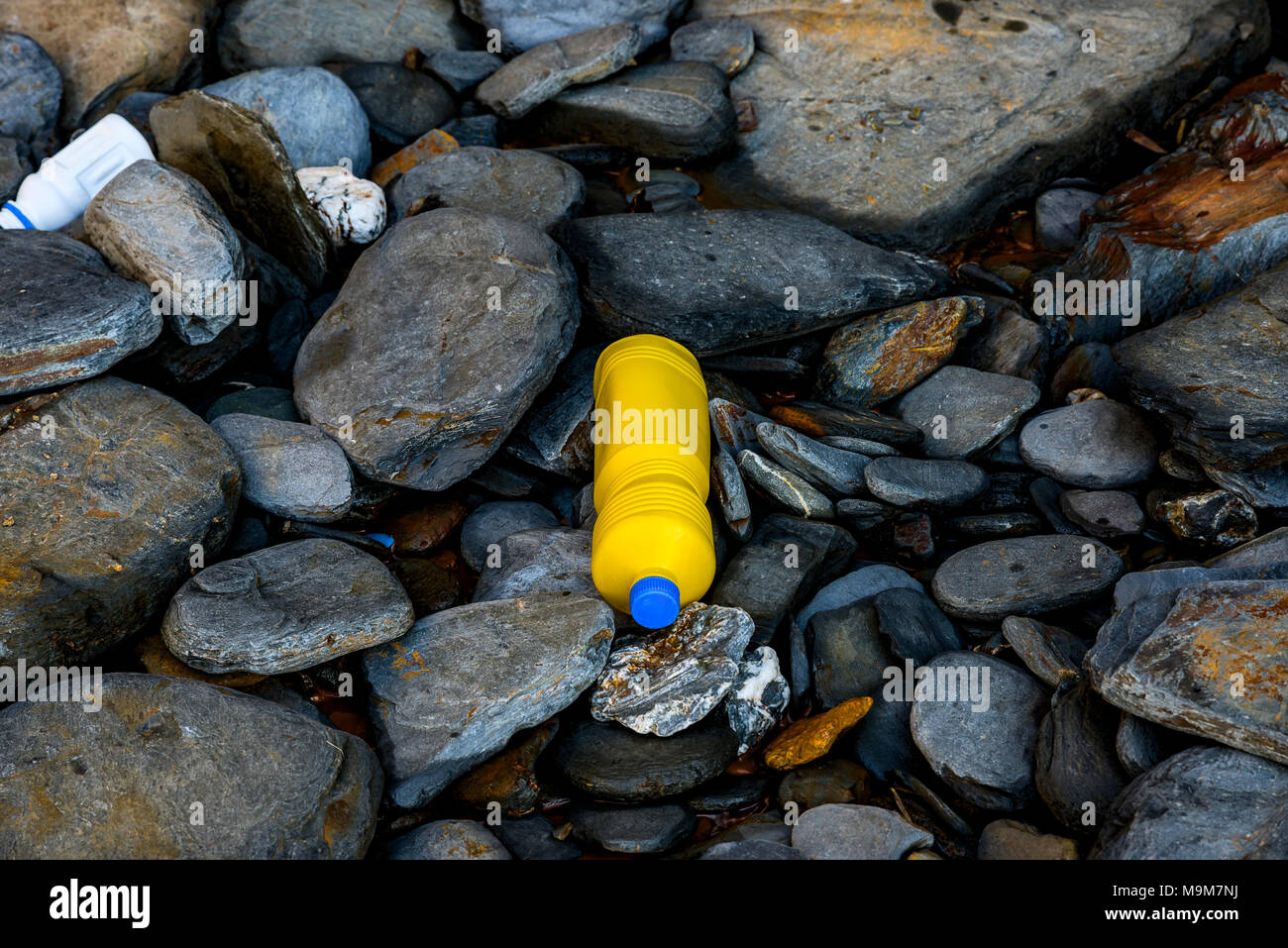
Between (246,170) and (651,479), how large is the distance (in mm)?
2514

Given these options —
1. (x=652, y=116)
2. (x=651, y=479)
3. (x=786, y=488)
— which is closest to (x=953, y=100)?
(x=652, y=116)

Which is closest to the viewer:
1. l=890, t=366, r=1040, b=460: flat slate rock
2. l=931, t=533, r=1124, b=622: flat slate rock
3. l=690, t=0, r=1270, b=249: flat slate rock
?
l=931, t=533, r=1124, b=622: flat slate rock

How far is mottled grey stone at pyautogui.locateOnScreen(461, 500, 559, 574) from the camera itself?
14.1ft

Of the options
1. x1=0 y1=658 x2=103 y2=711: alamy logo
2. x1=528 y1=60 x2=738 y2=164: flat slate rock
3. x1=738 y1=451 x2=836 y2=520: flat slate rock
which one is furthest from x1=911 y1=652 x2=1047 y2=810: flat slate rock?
x1=528 y1=60 x2=738 y2=164: flat slate rock

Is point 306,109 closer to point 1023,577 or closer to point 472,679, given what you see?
point 472,679

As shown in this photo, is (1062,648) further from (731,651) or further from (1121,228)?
(1121,228)

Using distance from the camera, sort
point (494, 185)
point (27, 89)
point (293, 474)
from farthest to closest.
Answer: point (27, 89) < point (494, 185) < point (293, 474)

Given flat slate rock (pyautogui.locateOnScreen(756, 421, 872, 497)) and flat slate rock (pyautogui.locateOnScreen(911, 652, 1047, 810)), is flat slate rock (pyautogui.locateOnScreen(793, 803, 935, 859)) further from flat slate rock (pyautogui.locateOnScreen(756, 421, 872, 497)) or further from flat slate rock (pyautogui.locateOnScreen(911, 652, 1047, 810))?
flat slate rock (pyautogui.locateOnScreen(756, 421, 872, 497))

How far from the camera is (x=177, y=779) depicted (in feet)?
9.80

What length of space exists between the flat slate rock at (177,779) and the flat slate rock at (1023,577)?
227 centimetres

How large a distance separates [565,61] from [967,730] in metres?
4.30

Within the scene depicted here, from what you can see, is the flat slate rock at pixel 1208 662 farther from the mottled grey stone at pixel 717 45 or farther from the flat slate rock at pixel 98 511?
the mottled grey stone at pixel 717 45

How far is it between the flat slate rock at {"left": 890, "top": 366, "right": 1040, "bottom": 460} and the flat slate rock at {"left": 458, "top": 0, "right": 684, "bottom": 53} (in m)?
3.13
